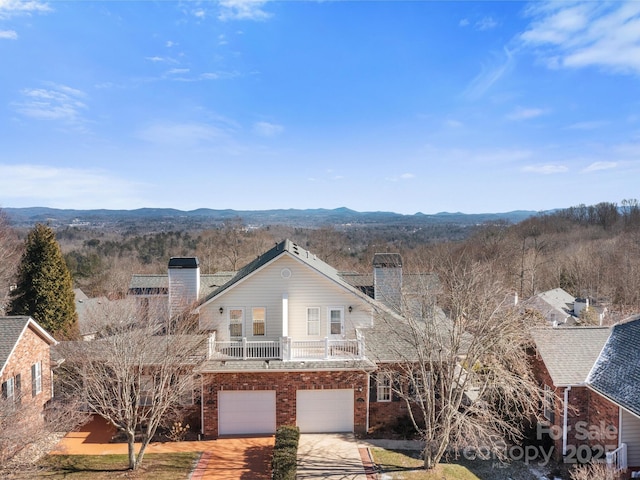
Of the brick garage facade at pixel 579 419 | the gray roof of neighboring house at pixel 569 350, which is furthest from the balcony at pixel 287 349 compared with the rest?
the brick garage facade at pixel 579 419

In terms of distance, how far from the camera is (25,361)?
17797mm

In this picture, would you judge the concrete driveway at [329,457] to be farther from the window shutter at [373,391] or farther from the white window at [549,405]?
the white window at [549,405]

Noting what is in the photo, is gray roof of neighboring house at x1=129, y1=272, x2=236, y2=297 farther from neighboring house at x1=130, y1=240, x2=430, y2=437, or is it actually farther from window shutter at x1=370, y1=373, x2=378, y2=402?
window shutter at x1=370, y1=373, x2=378, y2=402

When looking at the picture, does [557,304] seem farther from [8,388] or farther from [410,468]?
[8,388]

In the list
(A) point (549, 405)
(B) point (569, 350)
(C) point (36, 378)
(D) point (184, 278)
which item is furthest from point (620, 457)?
(C) point (36, 378)

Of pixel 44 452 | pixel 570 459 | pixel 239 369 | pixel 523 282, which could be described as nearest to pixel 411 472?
pixel 570 459

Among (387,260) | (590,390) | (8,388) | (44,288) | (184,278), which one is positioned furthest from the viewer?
(44,288)

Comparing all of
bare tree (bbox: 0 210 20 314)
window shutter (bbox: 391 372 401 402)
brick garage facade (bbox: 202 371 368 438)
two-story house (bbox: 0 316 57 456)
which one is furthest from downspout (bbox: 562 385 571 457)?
bare tree (bbox: 0 210 20 314)

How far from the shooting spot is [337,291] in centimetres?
1978

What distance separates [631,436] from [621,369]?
2.20 m

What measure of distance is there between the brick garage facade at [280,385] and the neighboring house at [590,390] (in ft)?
Answer: 23.5

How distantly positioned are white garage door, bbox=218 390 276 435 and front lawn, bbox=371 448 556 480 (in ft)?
14.7

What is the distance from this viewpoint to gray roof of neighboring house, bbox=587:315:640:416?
1409 cm

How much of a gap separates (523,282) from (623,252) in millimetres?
13448
